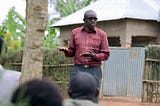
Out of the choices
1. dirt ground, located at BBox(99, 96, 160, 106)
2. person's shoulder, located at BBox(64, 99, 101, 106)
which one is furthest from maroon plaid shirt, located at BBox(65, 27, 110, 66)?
dirt ground, located at BBox(99, 96, 160, 106)

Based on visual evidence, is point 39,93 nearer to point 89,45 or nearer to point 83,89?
point 83,89

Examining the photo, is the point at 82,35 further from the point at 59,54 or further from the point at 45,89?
the point at 59,54

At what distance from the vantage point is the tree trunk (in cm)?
579

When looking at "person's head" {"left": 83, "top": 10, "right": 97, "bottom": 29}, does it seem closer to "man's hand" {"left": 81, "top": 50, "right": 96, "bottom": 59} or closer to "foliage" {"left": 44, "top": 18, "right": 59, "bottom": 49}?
"man's hand" {"left": 81, "top": 50, "right": 96, "bottom": 59}

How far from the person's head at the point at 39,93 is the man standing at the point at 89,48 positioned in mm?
3511

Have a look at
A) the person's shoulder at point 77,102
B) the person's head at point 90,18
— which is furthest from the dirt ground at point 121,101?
the person's shoulder at point 77,102

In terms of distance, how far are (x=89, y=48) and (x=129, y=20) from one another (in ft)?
36.7

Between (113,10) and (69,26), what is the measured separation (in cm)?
280

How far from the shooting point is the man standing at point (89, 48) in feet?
19.6

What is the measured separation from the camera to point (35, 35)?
19.1 feet

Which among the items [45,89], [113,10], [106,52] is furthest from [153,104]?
[45,89]

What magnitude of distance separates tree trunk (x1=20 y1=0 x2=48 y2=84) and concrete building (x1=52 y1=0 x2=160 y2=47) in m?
11.0

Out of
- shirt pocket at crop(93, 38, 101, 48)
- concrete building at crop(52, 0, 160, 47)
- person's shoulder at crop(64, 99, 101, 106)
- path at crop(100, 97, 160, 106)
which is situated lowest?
path at crop(100, 97, 160, 106)

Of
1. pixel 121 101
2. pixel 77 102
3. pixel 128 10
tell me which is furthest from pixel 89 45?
pixel 128 10
